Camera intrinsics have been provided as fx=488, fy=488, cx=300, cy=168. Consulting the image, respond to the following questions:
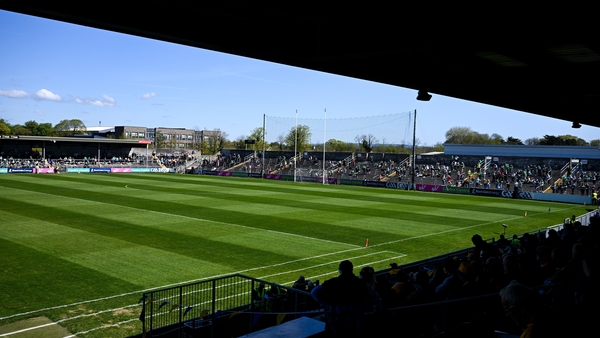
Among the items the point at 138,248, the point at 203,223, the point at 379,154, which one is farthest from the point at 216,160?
the point at 138,248

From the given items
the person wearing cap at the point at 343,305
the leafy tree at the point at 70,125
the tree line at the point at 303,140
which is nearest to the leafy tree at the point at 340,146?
the tree line at the point at 303,140

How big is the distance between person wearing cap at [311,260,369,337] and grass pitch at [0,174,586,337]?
8032 millimetres

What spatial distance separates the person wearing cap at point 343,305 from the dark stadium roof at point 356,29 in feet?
11.6

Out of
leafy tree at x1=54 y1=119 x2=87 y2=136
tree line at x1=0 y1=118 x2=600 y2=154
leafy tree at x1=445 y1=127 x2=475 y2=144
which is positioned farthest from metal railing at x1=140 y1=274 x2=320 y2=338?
leafy tree at x1=54 y1=119 x2=87 y2=136

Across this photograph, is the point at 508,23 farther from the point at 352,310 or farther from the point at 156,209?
the point at 156,209

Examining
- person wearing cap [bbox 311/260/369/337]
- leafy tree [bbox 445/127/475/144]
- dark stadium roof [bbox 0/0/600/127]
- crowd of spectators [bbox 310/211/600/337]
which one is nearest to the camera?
crowd of spectators [bbox 310/211/600/337]

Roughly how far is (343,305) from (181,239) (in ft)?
61.0

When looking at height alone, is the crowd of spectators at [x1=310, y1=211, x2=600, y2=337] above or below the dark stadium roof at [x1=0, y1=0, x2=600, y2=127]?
below

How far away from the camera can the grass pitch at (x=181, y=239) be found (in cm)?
1419

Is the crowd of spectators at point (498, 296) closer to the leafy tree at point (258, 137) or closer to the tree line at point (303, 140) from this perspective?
the tree line at point (303, 140)

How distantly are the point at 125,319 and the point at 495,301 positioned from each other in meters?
9.69

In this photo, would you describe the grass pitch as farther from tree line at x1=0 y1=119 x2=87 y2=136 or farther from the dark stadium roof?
tree line at x1=0 y1=119 x2=87 y2=136

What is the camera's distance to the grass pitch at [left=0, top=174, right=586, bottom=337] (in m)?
14.2

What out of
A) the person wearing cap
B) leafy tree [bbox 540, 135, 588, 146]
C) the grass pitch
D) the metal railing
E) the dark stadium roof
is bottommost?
the grass pitch
